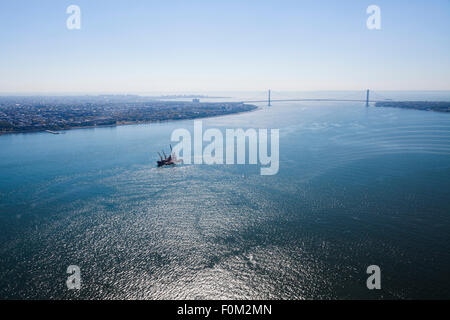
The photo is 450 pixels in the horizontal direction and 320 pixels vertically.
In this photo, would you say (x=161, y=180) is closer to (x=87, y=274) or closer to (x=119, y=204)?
(x=119, y=204)

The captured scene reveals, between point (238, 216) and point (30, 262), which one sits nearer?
point (30, 262)
